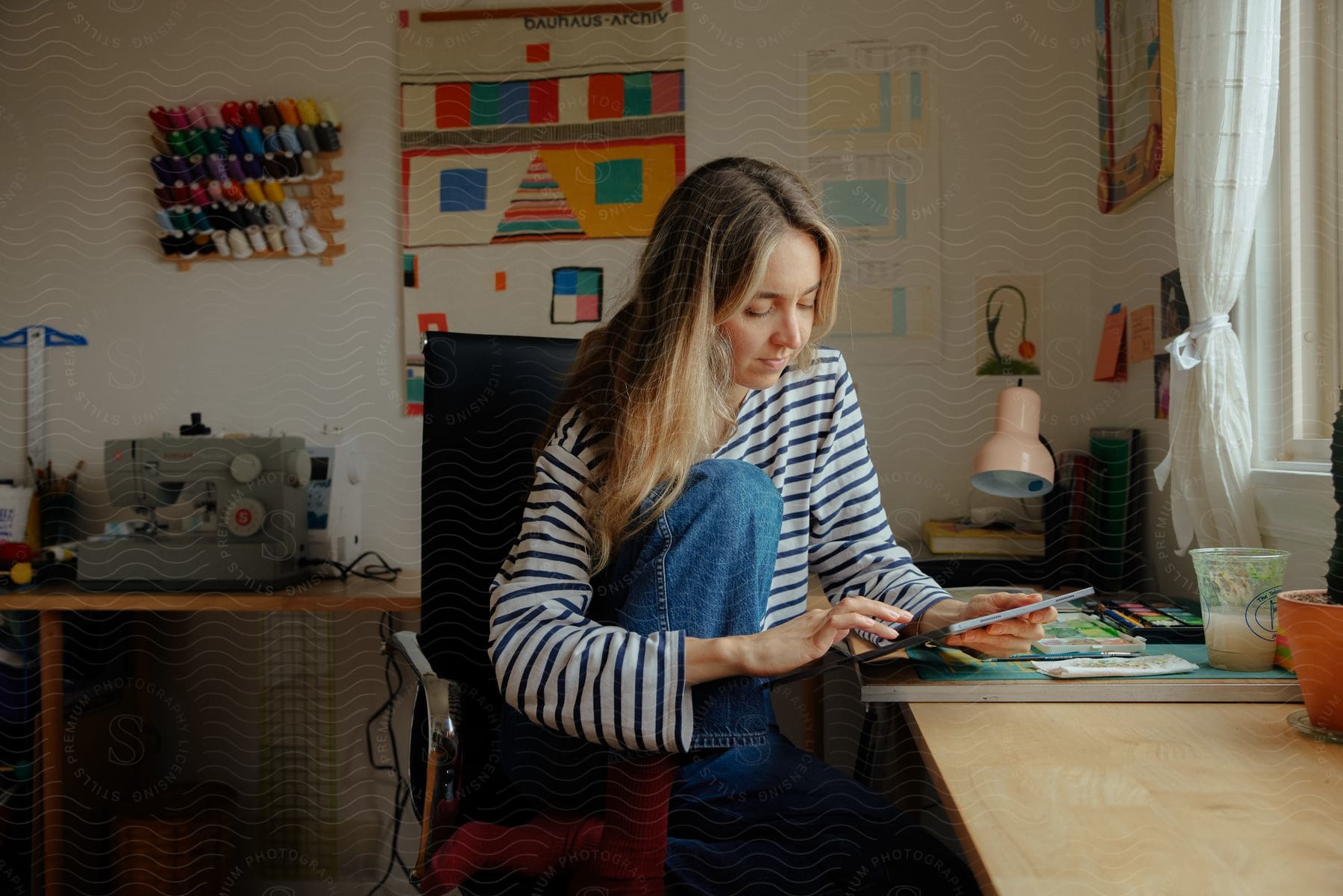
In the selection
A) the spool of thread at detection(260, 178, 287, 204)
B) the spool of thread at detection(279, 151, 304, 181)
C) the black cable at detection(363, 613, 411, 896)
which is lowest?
the black cable at detection(363, 613, 411, 896)

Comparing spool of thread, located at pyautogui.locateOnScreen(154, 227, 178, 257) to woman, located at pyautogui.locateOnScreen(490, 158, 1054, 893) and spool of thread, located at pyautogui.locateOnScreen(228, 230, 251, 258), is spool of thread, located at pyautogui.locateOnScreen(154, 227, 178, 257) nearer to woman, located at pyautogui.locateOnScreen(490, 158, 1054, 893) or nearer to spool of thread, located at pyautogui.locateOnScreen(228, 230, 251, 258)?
spool of thread, located at pyautogui.locateOnScreen(228, 230, 251, 258)

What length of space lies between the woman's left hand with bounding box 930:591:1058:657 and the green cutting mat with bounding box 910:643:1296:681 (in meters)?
0.02

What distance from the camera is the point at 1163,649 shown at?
100cm

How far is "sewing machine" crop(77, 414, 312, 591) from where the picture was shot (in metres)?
1.74

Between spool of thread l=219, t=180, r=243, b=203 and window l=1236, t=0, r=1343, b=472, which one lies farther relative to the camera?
spool of thread l=219, t=180, r=243, b=203

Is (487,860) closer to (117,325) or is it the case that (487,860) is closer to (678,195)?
(678,195)

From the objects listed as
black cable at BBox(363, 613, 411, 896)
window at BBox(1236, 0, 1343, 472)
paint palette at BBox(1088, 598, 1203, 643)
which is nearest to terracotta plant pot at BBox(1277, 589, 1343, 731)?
paint palette at BBox(1088, 598, 1203, 643)

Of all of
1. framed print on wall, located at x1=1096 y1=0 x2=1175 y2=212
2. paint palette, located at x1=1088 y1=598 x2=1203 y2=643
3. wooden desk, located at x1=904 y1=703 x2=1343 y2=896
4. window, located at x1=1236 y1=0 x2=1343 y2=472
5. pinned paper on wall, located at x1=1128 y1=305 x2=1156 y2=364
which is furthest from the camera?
pinned paper on wall, located at x1=1128 y1=305 x2=1156 y2=364

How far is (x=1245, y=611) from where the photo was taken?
3.00 feet

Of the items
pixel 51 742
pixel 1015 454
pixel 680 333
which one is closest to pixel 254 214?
pixel 51 742

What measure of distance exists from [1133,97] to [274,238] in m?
1.57

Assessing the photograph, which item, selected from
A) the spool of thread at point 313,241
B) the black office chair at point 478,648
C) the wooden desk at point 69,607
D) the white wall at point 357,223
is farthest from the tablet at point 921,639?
the spool of thread at point 313,241

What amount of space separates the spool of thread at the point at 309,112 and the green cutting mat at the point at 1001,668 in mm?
1617

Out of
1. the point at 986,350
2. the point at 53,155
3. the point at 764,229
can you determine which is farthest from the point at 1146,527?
the point at 53,155
